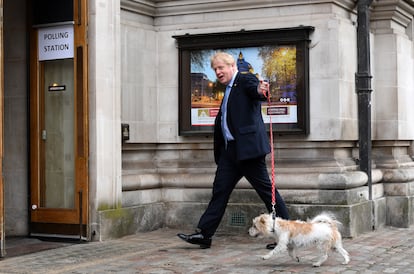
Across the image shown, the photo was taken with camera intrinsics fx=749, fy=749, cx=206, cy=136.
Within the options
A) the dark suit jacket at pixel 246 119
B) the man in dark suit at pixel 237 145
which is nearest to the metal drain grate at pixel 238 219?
the man in dark suit at pixel 237 145

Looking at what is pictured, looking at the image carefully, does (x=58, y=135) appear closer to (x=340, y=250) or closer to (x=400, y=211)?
(x=340, y=250)

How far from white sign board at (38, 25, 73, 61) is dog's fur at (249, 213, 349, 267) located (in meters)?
3.21

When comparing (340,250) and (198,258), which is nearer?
(340,250)

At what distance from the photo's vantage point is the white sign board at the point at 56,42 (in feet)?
27.8

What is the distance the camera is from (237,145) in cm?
762

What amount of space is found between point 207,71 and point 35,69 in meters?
2.17

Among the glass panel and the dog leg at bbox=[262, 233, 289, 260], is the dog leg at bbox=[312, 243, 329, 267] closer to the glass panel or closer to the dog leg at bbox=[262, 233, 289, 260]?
the dog leg at bbox=[262, 233, 289, 260]

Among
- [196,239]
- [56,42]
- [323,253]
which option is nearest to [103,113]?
[56,42]

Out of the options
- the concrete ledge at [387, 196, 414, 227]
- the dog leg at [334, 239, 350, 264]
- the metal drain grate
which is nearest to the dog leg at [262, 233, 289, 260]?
the dog leg at [334, 239, 350, 264]

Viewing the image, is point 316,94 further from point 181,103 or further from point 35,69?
point 35,69

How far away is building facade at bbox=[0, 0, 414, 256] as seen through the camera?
8367 millimetres

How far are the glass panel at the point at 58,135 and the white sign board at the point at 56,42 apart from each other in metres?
0.09

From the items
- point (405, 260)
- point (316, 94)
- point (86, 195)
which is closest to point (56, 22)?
point (86, 195)

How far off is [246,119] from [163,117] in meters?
2.34
